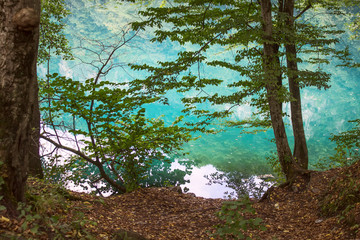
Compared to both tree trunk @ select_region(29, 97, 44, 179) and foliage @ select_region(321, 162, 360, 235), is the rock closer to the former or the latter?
foliage @ select_region(321, 162, 360, 235)

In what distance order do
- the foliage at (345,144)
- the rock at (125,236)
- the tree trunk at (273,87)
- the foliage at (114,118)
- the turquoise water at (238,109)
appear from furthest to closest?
the turquoise water at (238,109) < the foliage at (345,144) < the tree trunk at (273,87) < the foliage at (114,118) < the rock at (125,236)

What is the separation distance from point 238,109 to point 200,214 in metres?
26.2

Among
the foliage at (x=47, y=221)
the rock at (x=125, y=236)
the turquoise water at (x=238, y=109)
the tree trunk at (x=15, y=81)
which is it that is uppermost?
the turquoise water at (x=238, y=109)

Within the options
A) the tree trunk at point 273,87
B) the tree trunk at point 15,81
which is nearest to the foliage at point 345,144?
the tree trunk at point 273,87

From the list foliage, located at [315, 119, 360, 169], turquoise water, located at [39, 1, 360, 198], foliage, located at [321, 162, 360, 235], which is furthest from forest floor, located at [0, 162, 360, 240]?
turquoise water, located at [39, 1, 360, 198]

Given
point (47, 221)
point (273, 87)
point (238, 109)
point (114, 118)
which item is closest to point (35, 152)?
point (114, 118)

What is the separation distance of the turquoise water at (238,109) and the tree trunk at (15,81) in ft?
23.6

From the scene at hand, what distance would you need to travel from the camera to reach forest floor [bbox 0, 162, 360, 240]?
3.24 m

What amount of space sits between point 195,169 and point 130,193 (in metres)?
7.44

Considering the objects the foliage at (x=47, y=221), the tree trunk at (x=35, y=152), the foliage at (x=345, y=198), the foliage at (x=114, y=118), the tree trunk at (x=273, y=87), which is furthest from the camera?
the tree trunk at (x=273, y=87)

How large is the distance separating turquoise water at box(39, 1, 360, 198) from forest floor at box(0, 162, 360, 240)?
213 inches

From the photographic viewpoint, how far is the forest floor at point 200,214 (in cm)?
324

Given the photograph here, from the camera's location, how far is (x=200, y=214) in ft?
16.0

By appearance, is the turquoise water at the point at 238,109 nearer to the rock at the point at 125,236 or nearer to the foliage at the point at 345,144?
the foliage at the point at 345,144
